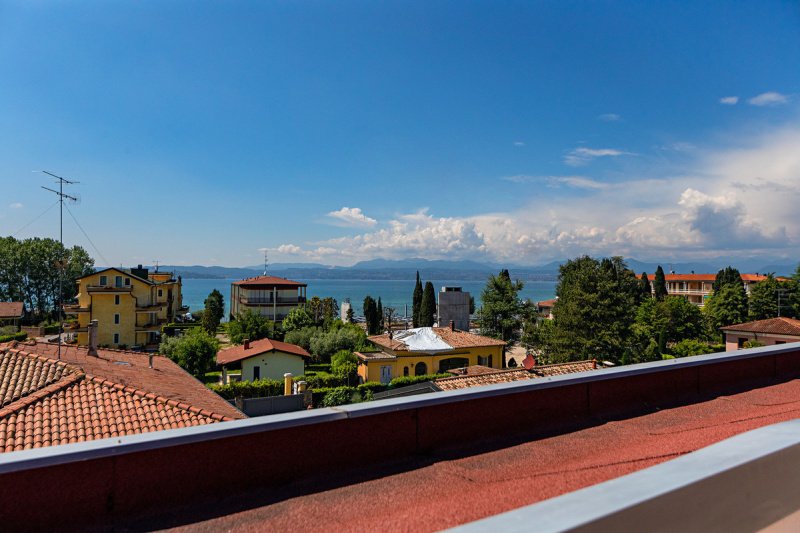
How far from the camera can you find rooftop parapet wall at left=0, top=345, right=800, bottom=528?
199cm

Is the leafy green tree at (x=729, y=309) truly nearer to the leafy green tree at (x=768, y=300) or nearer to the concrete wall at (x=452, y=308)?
the leafy green tree at (x=768, y=300)

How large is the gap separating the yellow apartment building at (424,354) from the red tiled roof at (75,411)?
18.4 m

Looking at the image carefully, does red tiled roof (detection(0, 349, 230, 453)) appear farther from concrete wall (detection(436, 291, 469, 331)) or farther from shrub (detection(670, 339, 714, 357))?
concrete wall (detection(436, 291, 469, 331))

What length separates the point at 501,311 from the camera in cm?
4028

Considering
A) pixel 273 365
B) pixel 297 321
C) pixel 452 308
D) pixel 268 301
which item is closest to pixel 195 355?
pixel 273 365

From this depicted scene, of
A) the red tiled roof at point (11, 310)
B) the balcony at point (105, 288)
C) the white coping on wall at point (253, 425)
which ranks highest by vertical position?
the white coping on wall at point (253, 425)

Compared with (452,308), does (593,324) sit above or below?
above

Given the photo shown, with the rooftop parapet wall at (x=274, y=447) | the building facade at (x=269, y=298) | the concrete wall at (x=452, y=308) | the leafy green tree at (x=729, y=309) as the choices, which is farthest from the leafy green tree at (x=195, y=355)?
the leafy green tree at (x=729, y=309)

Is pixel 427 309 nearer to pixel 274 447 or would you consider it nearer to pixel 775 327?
pixel 775 327

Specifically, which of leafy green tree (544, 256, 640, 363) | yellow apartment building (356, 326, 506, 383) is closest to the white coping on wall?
yellow apartment building (356, 326, 506, 383)

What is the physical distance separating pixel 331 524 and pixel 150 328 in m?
44.3

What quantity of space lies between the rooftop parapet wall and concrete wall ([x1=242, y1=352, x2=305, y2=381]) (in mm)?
26156

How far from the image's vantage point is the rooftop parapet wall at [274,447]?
1.99 m

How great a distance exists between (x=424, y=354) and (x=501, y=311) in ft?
40.9
